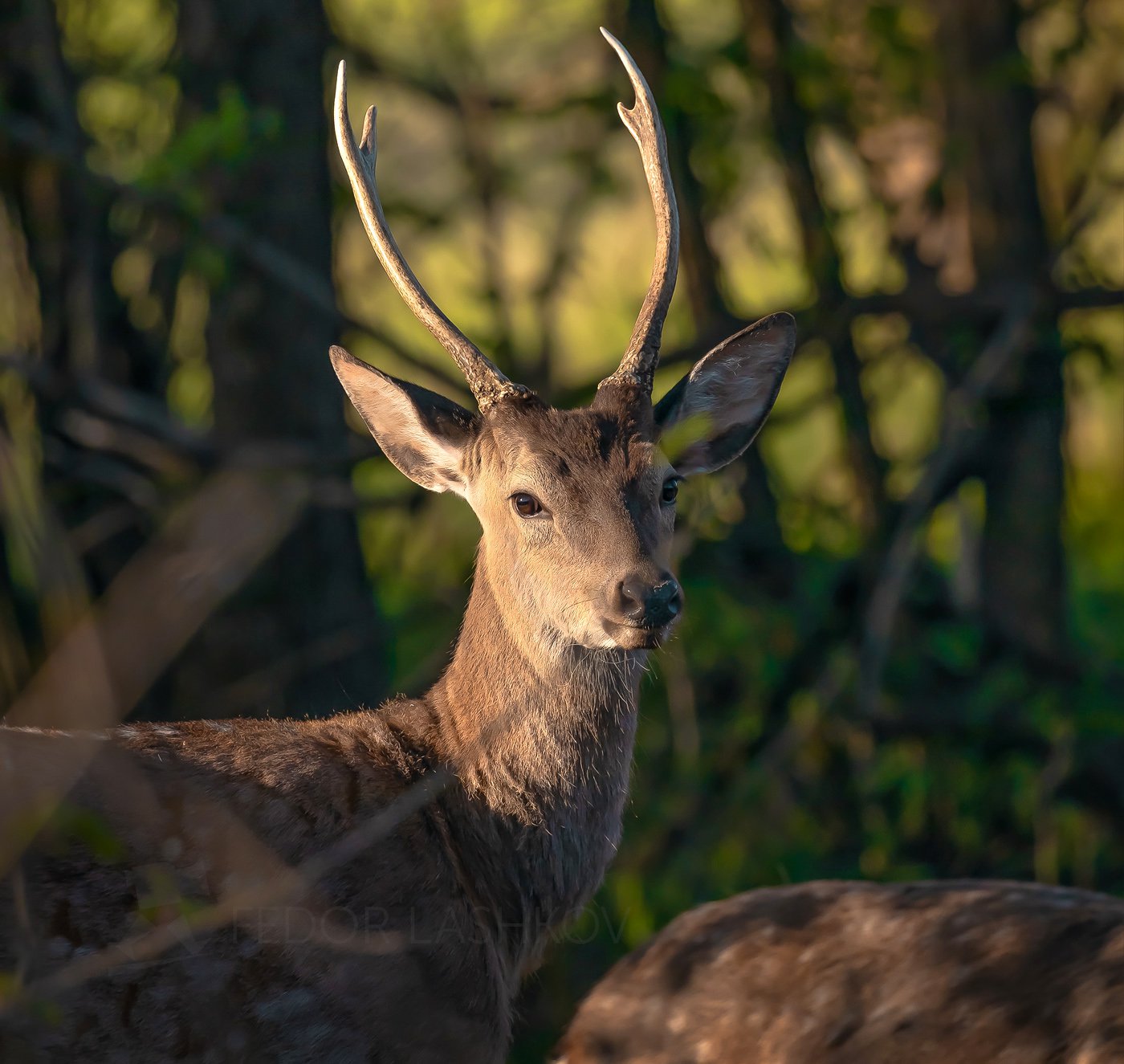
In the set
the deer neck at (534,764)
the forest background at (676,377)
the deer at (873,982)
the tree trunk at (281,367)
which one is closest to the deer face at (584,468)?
the deer neck at (534,764)

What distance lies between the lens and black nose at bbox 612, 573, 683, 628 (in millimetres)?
3883

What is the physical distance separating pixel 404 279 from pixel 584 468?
73cm

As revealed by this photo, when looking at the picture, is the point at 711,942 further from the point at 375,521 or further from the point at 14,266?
the point at 375,521

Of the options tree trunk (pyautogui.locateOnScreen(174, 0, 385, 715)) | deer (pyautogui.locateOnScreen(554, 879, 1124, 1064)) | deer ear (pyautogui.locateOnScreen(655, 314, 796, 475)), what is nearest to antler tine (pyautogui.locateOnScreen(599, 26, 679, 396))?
deer ear (pyautogui.locateOnScreen(655, 314, 796, 475))

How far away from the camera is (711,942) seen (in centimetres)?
386

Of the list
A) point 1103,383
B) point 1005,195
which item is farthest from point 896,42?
point 1103,383

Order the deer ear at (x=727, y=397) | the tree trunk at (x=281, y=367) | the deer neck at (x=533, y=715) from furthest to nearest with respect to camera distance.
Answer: the tree trunk at (x=281, y=367) < the deer ear at (x=727, y=397) < the deer neck at (x=533, y=715)

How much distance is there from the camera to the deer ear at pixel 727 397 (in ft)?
15.1

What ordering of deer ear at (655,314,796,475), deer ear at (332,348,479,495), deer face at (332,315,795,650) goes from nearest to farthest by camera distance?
deer face at (332,315,795,650), deer ear at (332,348,479,495), deer ear at (655,314,796,475)

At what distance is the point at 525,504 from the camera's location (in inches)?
168

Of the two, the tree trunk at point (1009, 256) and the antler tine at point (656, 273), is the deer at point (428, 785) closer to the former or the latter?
the antler tine at point (656, 273)

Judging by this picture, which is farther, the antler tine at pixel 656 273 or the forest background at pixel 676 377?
the forest background at pixel 676 377

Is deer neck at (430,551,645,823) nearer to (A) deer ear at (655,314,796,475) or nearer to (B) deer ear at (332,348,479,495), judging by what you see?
(B) deer ear at (332,348,479,495)

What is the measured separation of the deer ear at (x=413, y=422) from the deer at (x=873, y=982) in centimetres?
151
